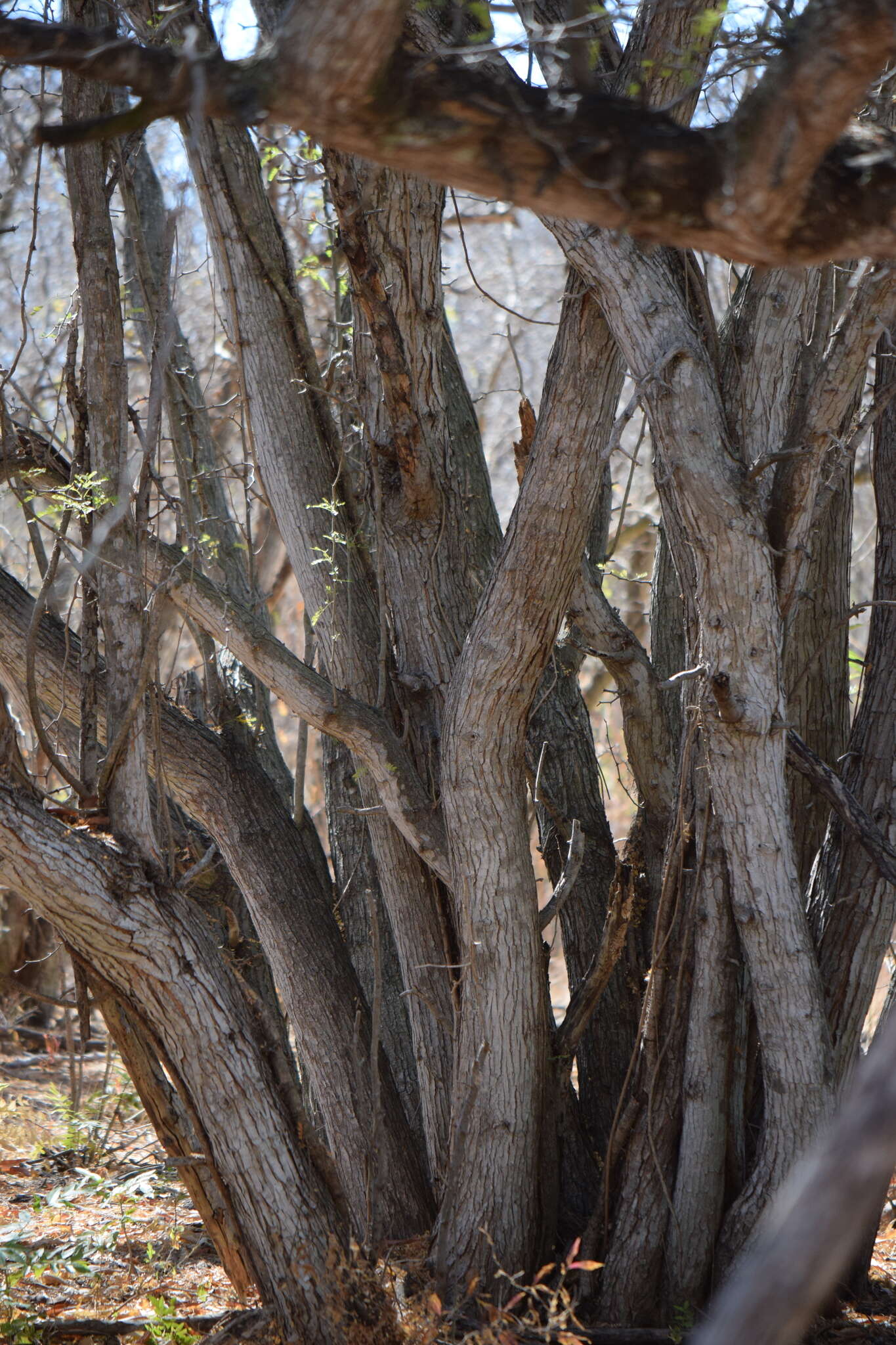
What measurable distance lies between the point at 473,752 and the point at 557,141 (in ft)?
6.12

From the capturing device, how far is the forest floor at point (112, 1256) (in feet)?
10.0

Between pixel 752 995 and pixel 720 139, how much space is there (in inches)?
87.8

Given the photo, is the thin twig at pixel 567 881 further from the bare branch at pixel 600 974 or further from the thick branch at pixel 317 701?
the thick branch at pixel 317 701

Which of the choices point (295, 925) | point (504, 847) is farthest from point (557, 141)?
point (295, 925)

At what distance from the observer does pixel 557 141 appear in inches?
71.7

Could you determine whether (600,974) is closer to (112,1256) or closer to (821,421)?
(821,421)

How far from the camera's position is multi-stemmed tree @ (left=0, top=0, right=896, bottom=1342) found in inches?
120

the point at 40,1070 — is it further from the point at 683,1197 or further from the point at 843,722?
the point at 843,722

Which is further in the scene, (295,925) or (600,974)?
(295,925)

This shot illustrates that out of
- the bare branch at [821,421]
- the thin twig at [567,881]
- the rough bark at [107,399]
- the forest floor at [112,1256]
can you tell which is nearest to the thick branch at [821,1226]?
the forest floor at [112,1256]

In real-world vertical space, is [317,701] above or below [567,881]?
above

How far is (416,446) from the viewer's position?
3.61m

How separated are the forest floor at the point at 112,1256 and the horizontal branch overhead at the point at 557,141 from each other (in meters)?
2.47

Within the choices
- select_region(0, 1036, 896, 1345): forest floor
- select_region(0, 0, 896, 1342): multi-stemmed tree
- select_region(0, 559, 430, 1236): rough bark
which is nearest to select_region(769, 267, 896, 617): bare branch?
select_region(0, 0, 896, 1342): multi-stemmed tree
